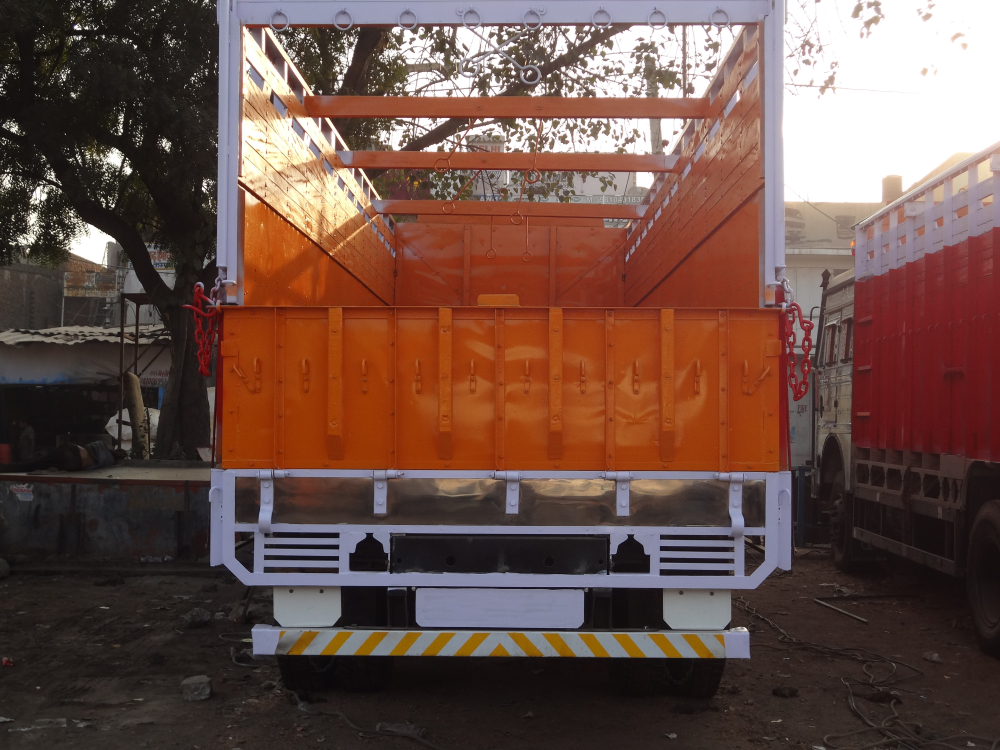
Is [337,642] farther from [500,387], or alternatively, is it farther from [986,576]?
[986,576]

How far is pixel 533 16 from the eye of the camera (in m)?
4.52

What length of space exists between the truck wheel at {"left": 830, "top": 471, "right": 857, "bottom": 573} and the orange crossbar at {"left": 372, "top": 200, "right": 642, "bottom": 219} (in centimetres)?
383

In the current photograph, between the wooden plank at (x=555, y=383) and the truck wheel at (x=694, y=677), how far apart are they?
1.46 meters

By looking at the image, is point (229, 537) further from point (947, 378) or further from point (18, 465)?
point (18, 465)

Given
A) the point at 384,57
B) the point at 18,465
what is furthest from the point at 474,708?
the point at 384,57

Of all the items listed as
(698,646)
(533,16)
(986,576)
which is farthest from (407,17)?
(986,576)

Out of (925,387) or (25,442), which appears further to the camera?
(25,442)

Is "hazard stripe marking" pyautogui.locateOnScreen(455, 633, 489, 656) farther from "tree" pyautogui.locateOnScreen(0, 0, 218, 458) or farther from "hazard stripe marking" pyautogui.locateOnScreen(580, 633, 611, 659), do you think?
"tree" pyautogui.locateOnScreen(0, 0, 218, 458)

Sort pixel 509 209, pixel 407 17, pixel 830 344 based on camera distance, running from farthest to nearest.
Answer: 1. pixel 830 344
2. pixel 509 209
3. pixel 407 17

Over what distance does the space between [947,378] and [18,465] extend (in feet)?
30.2

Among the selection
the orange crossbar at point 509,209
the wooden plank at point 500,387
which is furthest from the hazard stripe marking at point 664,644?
the orange crossbar at point 509,209

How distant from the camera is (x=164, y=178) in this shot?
1101 cm

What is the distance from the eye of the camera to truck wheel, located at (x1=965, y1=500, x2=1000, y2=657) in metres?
6.14

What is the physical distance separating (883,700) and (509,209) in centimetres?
568
